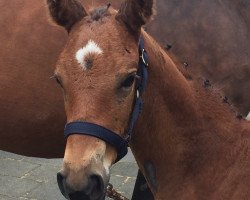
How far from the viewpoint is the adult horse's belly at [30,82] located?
11.6 ft

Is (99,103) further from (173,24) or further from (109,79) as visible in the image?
(173,24)

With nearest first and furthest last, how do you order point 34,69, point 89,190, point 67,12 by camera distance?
point 89,190 → point 67,12 → point 34,69

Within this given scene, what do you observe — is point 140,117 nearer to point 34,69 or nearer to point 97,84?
point 97,84

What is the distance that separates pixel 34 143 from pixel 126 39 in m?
1.32

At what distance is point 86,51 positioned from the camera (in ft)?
8.25

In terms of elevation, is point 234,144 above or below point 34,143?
above

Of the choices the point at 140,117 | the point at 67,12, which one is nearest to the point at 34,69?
the point at 67,12

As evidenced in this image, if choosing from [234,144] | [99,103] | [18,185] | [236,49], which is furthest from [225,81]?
[18,185]

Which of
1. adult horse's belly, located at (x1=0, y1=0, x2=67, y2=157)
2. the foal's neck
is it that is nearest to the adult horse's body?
adult horse's belly, located at (x1=0, y1=0, x2=67, y2=157)

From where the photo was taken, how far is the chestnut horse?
247 centimetres

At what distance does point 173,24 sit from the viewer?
3906 mm

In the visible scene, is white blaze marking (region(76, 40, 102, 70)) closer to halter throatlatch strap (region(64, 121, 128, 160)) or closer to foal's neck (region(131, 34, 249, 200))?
halter throatlatch strap (region(64, 121, 128, 160))

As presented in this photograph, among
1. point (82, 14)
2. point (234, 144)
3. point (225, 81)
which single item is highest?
point (82, 14)

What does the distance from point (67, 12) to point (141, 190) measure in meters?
1.76
